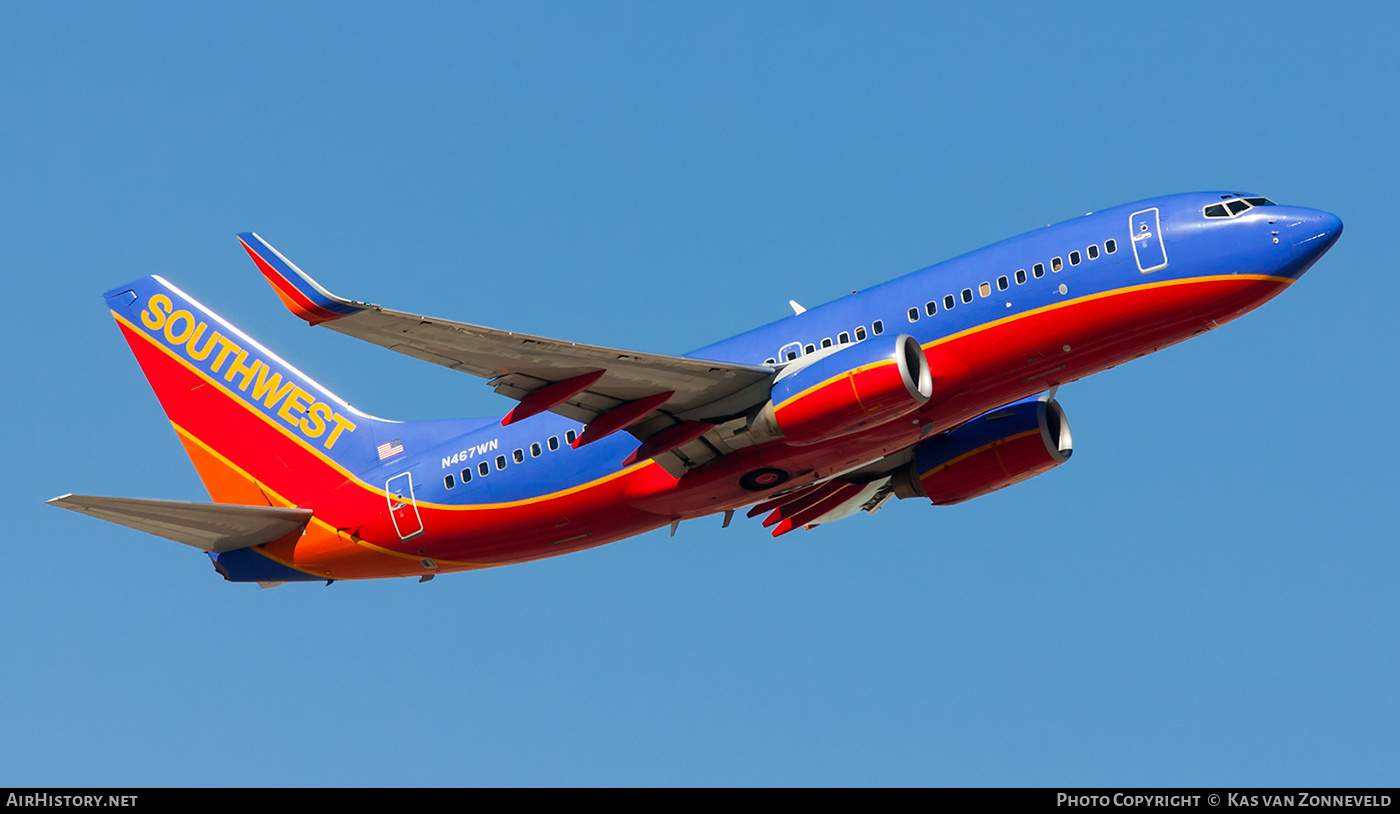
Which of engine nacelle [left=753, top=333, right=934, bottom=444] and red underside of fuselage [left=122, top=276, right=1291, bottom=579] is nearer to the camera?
engine nacelle [left=753, top=333, right=934, bottom=444]

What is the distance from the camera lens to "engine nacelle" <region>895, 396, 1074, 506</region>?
41.2m

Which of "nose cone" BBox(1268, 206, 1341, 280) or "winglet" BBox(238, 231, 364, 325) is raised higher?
"nose cone" BBox(1268, 206, 1341, 280)

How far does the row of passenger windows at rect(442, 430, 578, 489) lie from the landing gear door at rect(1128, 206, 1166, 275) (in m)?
14.7

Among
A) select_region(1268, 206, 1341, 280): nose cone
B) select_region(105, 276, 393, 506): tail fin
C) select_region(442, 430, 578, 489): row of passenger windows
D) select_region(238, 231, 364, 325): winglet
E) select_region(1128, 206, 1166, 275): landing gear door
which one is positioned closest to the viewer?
select_region(238, 231, 364, 325): winglet

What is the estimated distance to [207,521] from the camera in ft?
135

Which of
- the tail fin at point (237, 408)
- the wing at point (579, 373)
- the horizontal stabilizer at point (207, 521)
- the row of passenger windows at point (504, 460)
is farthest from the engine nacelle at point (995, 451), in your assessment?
the horizontal stabilizer at point (207, 521)

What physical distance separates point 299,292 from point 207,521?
13740mm

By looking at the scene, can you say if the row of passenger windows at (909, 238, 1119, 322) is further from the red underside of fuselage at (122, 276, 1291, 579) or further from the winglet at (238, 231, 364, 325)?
the winglet at (238, 231, 364, 325)

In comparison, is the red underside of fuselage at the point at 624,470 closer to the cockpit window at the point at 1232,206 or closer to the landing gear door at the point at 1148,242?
the landing gear door at the point at 1148,242

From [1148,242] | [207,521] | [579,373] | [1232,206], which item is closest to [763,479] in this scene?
[579,373]

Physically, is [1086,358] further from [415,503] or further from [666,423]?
[415,503]

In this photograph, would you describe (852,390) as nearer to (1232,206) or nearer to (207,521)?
(1232,206)

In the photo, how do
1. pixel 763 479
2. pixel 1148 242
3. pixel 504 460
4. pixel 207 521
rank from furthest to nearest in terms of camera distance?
pixel 207 521 < pixel 504 460 < pixel 763 479 < pixel 1148 242

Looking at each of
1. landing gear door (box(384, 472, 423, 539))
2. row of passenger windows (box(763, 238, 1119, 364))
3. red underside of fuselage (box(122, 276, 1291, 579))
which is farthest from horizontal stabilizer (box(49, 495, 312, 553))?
row of passenger windows (box(763, 238, 1119, 364))
